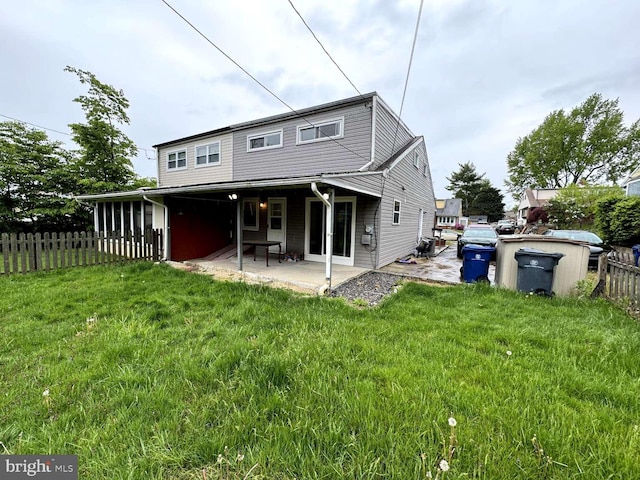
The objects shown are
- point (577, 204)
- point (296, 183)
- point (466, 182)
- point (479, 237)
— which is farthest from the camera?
point (466, 182)

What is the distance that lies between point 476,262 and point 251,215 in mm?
8143

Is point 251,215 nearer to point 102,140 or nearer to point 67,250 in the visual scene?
point 67,250

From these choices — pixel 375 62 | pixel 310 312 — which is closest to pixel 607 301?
pixel 310 312

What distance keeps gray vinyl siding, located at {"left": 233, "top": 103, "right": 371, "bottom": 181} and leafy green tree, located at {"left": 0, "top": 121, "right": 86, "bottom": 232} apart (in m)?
10.1

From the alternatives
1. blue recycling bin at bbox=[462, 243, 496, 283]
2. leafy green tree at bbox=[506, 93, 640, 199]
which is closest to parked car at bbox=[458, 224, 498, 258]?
blue recycling bin at bbox=[462, 243, 496, 283]

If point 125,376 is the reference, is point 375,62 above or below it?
above

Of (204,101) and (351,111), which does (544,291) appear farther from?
(204,101)

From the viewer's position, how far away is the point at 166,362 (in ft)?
8.44

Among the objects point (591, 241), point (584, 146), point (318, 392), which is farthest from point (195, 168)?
point (584, 146)

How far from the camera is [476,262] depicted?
650 cm

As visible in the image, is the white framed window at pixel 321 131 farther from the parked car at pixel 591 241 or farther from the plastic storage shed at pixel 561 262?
the parked car at pixel 591 241

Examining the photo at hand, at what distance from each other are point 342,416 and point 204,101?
13975mm

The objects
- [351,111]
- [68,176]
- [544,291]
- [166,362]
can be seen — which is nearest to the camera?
[166,362]

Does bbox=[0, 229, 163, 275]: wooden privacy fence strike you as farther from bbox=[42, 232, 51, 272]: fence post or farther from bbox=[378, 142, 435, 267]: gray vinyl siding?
bbox=[378, 142, 435, 267]: gray vinyl siding
